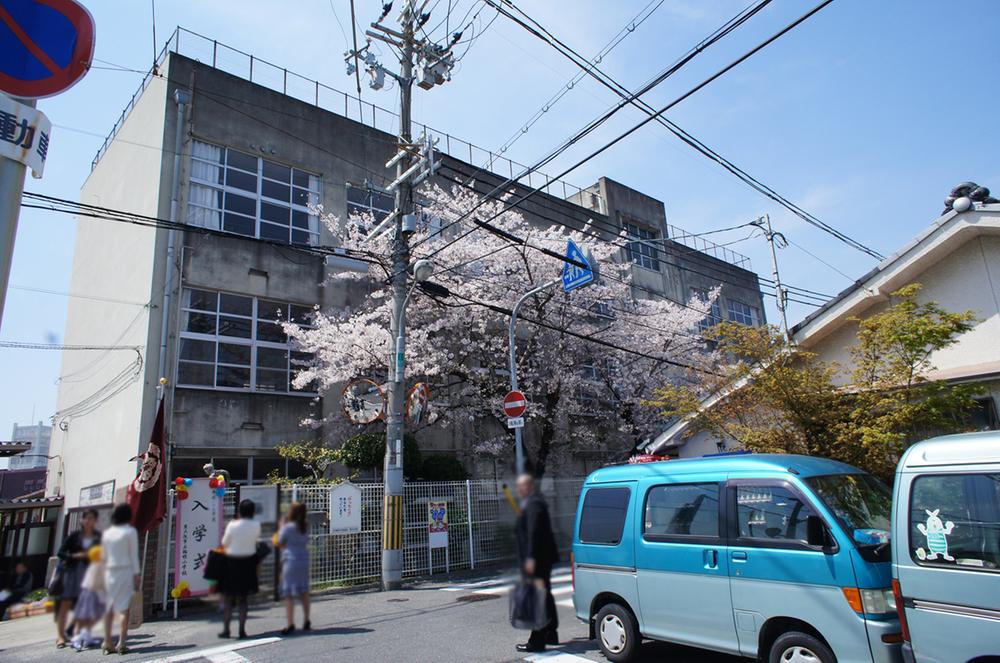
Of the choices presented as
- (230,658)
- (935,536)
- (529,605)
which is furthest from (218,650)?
(935,536)

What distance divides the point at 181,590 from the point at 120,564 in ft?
1.34

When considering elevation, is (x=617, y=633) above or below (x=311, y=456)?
below

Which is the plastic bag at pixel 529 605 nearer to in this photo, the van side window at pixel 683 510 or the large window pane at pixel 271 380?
the van side window at pixel 683 510

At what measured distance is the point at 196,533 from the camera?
1.67 metres

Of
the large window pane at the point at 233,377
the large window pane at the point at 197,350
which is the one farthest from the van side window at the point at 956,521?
the large window pane at the point at 197,350

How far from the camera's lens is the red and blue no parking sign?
5.89 ft

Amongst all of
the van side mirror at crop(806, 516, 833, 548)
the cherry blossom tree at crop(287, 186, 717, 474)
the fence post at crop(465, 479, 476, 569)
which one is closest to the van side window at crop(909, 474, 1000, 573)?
the van side mirror at crop(806, 516, 833, 548)

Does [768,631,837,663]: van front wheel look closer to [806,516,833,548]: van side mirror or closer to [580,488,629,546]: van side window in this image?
[806,516,833,548]: van side mirror

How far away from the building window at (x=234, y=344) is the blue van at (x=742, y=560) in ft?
43.3

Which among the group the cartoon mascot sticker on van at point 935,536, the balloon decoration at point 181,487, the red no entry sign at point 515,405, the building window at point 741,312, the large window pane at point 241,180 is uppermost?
the building window at point 741,312

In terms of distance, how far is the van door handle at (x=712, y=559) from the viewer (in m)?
7.15

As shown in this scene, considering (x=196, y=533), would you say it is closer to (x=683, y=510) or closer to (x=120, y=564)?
(x=120, y=564)

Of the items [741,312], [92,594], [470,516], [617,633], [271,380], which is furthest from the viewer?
[741,312]

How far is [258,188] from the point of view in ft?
69.9
